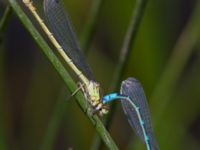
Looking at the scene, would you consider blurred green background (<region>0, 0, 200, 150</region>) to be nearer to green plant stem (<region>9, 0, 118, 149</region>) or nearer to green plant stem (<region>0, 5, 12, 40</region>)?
green plant stem (<region>0, 5, 12, 40</region>)

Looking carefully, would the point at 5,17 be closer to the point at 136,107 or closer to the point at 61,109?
the point at 136,107

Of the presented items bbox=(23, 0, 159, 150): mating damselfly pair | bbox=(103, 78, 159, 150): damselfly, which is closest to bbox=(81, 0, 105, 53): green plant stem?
bbox=(23, 0, 159, 150): mating damselfly pair

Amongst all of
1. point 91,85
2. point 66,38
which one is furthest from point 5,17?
point 91,85

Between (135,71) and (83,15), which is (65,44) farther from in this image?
(83,15)

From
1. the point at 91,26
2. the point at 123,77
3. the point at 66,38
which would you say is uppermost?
the point at 66,38

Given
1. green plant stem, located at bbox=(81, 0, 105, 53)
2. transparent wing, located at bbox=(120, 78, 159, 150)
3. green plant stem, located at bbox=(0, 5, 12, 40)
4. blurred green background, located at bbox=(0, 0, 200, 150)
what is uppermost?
green plant stem, located at bbox=(0, 5, 12, 40)

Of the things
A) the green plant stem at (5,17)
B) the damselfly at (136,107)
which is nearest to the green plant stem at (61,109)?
the damselfly at (136,107)
